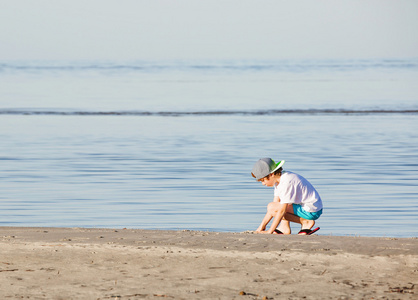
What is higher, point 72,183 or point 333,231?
point 72,183

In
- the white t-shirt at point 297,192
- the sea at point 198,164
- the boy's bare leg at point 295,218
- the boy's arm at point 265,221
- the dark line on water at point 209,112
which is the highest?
the dark line on water at point 209,112

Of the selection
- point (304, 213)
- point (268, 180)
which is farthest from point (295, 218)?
point (268, 180)

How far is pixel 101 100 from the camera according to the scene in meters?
38.7

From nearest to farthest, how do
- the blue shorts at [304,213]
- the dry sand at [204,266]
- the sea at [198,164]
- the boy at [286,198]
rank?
the dry sand at [204,266] → the boy at [286,198] → the blue shorts at [304,213] → the sea at [198,164]

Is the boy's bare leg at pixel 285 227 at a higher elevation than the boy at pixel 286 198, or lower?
lower

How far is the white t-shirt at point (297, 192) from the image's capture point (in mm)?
8258

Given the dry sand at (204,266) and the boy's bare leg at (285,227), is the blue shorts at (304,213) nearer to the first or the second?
the boy's bare leg at (285,227)

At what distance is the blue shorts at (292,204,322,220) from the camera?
27.8 ft

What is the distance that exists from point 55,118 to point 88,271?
74.6 feet

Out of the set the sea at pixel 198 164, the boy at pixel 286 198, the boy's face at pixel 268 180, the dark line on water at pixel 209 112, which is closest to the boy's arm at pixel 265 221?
the boy at pixel 286 198

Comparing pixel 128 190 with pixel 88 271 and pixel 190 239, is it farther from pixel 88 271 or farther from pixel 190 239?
pixel 88 271

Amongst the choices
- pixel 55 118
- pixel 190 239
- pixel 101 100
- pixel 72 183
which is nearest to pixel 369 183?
pixel 72 183

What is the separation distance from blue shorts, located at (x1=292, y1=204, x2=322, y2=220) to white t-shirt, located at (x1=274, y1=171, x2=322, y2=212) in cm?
4

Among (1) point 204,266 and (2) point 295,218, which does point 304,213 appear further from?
(1) point 204,266
